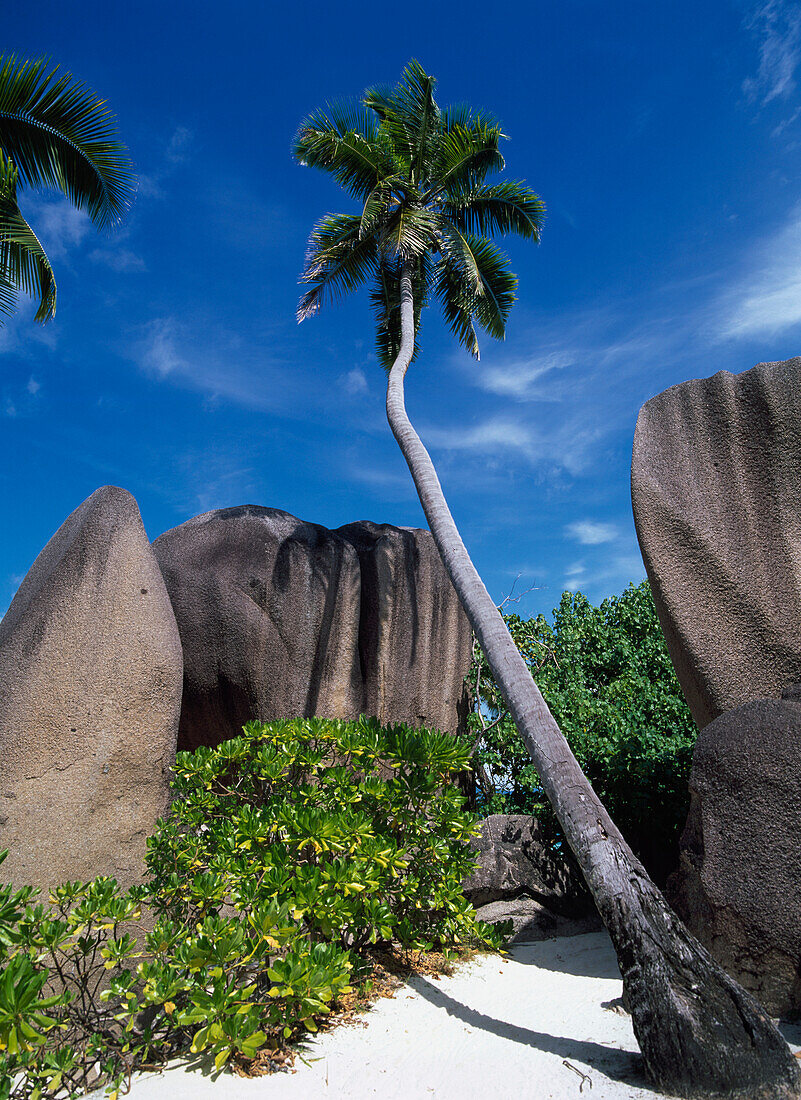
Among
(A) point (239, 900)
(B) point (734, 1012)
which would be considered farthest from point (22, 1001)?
(B) point (734, 1012)

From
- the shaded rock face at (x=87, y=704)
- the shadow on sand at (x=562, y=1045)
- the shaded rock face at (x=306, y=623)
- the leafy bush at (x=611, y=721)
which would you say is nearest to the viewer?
the shadow on sand at (x=562, y=1045)

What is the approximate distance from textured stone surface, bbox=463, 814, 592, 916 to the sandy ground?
1.76m

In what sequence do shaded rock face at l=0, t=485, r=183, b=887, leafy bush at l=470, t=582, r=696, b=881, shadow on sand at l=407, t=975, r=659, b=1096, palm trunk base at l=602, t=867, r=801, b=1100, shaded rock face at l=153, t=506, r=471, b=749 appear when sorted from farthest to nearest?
leafy bush at l=470, t=582, r=696, b=881, shaded rock face at l=153, t=506, r=471, b=749, shaded rock face at l=0, t=485, r=183, b=887, shadow on sand at l=407, t=975, r=659, b=1096, palm trunk base at l=602, t=867, r=801, b=1100

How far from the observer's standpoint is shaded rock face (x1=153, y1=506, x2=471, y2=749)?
7.15 meters

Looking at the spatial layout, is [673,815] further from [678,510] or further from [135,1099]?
[135,1099]

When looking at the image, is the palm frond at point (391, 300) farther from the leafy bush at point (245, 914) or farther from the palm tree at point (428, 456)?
the leafy bush at point (245, 914)

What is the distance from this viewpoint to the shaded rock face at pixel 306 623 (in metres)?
7.15

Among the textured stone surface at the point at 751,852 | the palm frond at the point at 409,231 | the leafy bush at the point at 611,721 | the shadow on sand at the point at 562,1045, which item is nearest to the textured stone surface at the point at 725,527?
the textured stone surface at the point at 751,852

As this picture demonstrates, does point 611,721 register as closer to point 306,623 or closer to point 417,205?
point 306,623

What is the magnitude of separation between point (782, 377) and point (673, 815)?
484 centimetres

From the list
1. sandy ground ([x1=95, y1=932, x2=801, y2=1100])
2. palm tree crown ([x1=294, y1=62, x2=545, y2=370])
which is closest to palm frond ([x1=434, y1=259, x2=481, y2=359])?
palm tree crown ([x1=294, y1=62, x2=545, y2=370])

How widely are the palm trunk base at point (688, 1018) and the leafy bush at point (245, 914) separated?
59.8 inches

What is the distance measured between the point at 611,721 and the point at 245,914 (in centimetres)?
595

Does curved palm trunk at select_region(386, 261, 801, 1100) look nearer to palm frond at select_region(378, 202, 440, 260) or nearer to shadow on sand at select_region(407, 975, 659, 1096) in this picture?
shadow on sand at select_region(407, 975, 659, 1096)
